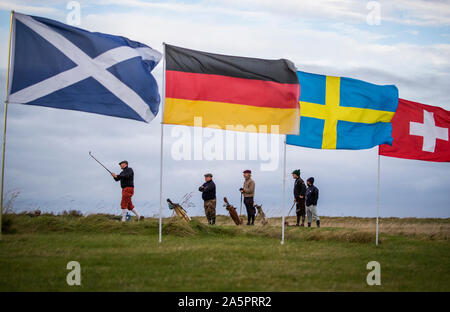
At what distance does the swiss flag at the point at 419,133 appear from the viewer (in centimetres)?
2202

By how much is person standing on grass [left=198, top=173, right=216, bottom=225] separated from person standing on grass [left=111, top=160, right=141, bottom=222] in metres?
3.15

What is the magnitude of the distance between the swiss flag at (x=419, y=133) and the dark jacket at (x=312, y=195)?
4265 mm

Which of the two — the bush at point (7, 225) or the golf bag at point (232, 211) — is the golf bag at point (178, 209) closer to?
the golf bag at point (232, 211)

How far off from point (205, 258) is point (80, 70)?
260 inches

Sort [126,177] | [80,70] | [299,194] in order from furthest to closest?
1. [299,194]
2. [126,177]
3. [80,70]

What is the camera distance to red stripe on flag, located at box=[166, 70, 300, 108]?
17.3 meters

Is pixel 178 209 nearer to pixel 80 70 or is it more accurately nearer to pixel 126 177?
pixel 126 177

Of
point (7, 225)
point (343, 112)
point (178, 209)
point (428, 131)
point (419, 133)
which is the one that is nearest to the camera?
point (7, 225)

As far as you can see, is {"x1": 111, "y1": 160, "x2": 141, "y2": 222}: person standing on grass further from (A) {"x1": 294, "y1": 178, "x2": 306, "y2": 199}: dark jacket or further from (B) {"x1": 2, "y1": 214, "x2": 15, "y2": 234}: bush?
(A) {"x1": 294, "y1": 178, "x2": 306, "y2": 199}: dark jacket

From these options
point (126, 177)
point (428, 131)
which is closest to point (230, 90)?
point (126, 177)

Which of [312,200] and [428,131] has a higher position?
[428,131]

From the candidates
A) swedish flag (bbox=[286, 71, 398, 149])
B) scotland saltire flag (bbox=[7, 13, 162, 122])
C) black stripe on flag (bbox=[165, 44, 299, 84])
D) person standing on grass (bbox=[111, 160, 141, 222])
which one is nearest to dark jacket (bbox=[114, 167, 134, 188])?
person standing on grass (bbox=[111, 160, 141, 222])

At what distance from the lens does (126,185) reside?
23.0m

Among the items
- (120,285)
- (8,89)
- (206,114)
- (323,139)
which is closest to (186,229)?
(206,114)
